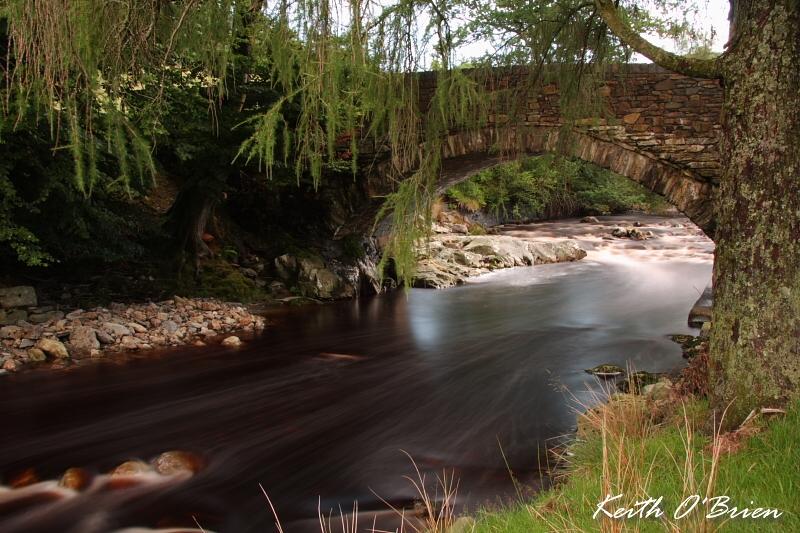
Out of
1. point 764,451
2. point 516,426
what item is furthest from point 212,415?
point 764,451

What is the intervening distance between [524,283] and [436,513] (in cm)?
1073

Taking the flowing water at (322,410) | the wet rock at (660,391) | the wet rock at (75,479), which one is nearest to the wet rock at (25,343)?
the flowing water at (322,410)

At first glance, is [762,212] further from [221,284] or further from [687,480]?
[221,284]

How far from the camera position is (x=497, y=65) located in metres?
6.05

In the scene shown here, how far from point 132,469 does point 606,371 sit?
16.5 ft

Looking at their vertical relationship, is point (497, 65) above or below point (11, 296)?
above

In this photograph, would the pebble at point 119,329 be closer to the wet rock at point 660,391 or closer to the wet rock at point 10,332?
the wet rock at point 10,332

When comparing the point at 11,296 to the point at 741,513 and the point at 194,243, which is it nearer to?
the point at 194,243

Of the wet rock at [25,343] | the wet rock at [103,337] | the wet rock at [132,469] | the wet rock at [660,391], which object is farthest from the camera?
the wet rock at [103,337]

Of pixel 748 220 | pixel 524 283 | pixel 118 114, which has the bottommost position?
pixel 524 283

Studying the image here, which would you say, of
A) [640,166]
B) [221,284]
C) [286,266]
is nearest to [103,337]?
[221,284]

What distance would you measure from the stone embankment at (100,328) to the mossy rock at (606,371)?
4.51m

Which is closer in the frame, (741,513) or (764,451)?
(741,513)

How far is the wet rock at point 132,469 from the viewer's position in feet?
15.2
